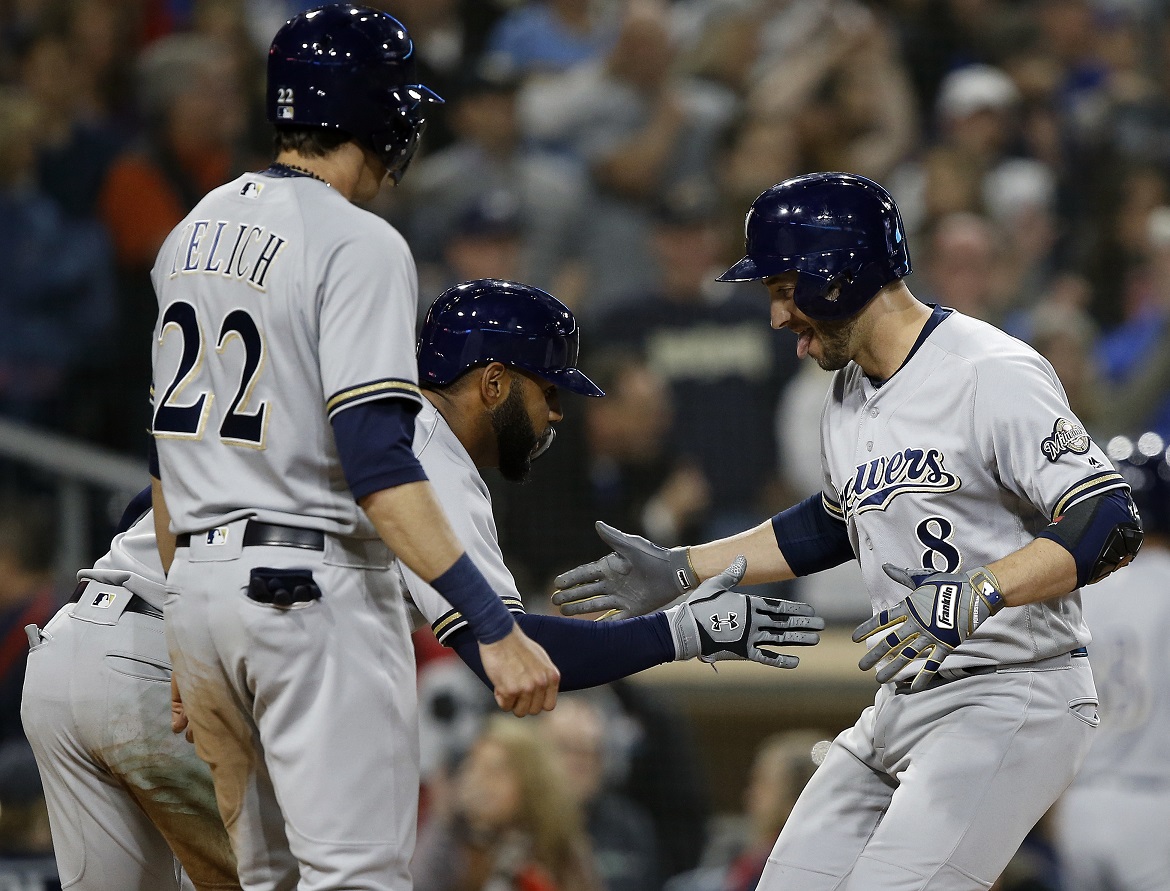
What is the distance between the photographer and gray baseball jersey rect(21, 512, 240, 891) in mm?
3084

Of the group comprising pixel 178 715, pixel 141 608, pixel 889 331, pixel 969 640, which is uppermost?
pixel 889 331

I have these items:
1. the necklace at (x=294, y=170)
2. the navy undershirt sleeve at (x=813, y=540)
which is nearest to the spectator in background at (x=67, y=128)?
the necklace at (x=294, y=170)

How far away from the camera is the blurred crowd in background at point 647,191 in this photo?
7020mm

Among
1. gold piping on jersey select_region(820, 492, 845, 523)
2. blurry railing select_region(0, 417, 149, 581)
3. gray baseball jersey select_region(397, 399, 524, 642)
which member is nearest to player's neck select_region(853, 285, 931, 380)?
gold piping on jersey select_region(820, 492, 845, 523)

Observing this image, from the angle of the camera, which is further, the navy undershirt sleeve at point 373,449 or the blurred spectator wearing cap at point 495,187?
the blurred spectator wearing cap at point 495,187

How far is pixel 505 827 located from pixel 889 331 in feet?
9.90

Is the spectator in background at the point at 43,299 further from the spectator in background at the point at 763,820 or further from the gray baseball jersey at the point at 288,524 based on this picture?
the gray baseball jersey at the point at 288,524

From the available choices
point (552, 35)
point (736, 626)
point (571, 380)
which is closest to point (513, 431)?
point (571, 380)

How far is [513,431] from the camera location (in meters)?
3.32

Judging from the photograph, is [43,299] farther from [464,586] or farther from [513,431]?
[464,586]

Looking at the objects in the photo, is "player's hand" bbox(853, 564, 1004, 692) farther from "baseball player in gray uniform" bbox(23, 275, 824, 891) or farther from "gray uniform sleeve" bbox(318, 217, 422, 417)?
"gray uniform sleeve" bbox(318, 217, 422, 417)

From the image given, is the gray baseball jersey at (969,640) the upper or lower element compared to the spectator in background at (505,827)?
upper

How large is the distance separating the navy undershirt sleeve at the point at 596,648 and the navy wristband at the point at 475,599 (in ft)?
1.14

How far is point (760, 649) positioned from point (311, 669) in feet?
3.03
